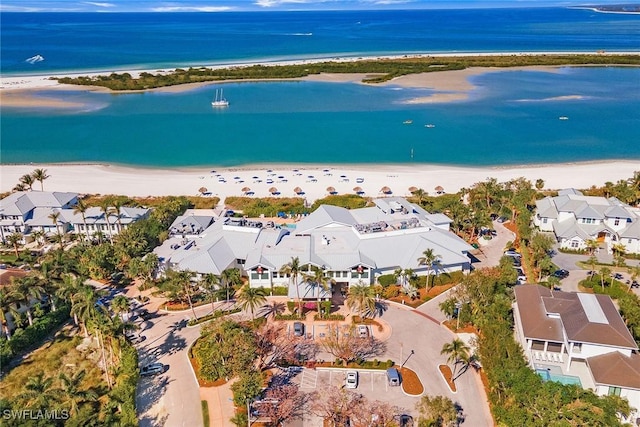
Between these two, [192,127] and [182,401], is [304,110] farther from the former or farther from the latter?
[182,401]

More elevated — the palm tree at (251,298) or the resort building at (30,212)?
the resort building at (30,212)

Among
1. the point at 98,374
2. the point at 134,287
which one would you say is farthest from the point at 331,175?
the point at 98,374

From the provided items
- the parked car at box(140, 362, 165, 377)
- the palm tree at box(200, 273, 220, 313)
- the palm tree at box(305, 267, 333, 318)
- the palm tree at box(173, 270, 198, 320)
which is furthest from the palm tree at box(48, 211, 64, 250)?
the palm tree at box(305, 267, 333, 318)

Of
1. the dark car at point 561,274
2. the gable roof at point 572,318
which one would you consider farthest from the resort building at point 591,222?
the gable roof at point 572,318

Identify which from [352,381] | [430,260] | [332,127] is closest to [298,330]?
[352,381]

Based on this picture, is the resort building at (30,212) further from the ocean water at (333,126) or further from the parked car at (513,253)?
the parked car at (513,253)

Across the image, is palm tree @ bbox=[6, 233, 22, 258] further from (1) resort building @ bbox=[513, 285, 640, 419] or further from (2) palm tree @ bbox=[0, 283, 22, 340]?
(1) resort building @ bbox=[513, 285, 640, 419]

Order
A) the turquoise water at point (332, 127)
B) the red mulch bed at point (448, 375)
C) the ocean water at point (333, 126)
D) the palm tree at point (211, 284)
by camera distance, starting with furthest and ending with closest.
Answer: the ocean water at point (333, 126)
the turquoise water at point (332, 127)
the palm tree at point (211, 284)
the red mulch bed at point (448, 375)
